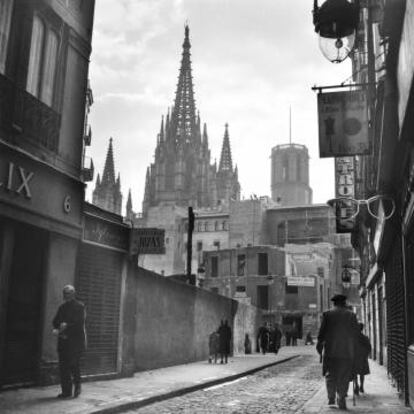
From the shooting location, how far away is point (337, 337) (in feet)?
31.6

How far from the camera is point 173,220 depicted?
90.5 m

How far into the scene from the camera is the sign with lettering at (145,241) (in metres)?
14.1

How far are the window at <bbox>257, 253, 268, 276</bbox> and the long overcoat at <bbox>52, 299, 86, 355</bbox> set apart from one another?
51.5 meters

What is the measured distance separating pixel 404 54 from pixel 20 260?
23.6ft

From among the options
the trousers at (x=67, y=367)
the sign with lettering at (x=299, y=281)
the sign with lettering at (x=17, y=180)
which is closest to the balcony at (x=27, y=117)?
the sign with lettering at (x=17, y=180)

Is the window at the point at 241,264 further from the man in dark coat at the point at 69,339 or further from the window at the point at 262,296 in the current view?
the man in dark coat at the point at 69,339

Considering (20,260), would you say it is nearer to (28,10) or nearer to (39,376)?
(39,376)

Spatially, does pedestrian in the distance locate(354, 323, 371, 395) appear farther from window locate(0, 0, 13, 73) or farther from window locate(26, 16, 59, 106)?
window locate(0, 0, 13, 73)

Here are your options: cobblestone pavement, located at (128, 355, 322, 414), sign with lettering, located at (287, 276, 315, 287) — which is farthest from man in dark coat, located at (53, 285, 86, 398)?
sign with lettering, located at (287, 276, 315, 287)

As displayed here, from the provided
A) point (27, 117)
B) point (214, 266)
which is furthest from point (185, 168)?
point (27, 117)

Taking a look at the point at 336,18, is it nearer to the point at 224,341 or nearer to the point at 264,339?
the point at 224,341

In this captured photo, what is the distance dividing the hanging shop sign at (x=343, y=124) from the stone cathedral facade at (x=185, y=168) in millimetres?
107081

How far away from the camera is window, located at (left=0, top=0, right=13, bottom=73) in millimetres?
10102

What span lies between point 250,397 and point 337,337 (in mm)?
2771
